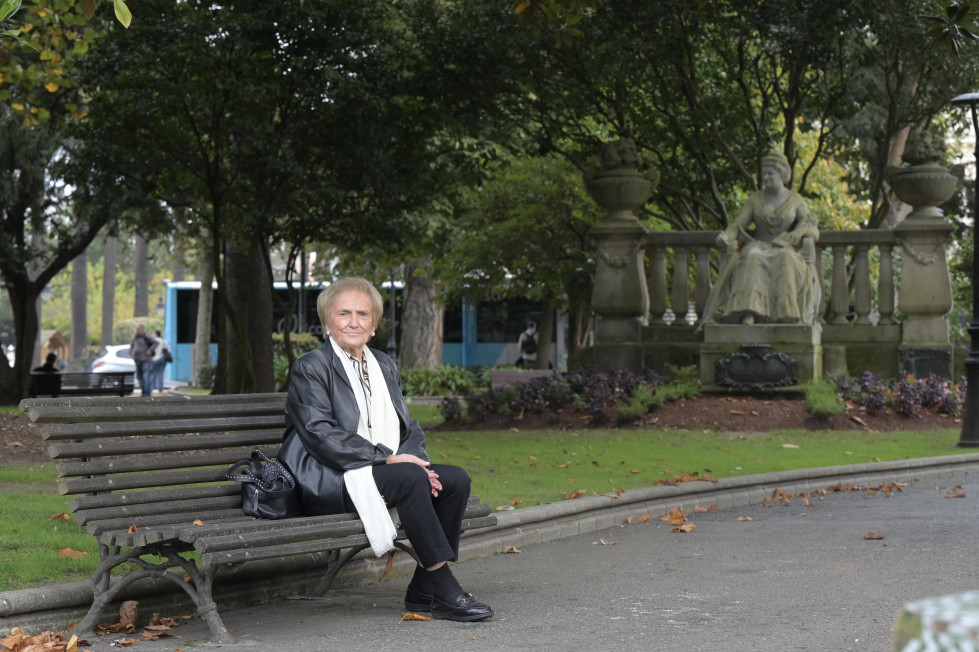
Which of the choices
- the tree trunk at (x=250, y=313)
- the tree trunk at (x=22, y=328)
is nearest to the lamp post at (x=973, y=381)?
the tree trunk at (x=250, y=313)

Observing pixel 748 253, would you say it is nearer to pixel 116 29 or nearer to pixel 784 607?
pixel 116 29

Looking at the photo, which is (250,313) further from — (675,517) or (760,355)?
(675,517)

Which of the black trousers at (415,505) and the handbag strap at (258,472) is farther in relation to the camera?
the handbag strap at (258,472)

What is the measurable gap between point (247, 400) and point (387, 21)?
12.2 meters

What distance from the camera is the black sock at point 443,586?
5.51 meters

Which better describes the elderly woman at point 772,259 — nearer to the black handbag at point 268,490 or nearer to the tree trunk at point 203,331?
the black handbag at point 268,490

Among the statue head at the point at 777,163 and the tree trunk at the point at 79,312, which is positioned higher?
the statue head at the point at 777,163

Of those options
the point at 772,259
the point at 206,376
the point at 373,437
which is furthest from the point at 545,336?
the point at 373,437

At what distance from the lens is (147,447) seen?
18.4 ft

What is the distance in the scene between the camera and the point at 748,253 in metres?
16.7

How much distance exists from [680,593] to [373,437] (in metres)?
1.70

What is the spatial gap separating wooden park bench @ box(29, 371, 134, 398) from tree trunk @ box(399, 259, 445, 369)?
8225mm

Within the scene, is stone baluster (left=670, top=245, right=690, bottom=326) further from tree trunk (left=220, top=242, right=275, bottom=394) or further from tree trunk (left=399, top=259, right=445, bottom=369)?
tree trunk (left=399, top=259, right=445, bottom=369)

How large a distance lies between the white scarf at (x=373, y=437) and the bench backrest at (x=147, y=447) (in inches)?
25.2
